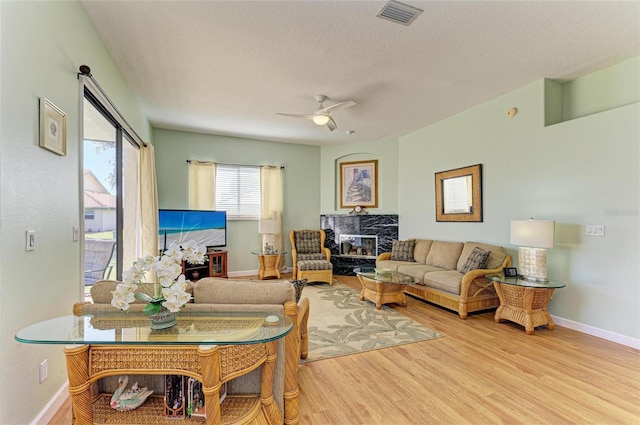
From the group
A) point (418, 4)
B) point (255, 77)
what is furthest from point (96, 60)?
point (418, 4)

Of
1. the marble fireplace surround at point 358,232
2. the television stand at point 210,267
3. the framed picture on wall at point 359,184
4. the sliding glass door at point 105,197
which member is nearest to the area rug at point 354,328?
the marble fireplace surround at point 358,232

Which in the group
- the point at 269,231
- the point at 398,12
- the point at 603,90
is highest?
the point at 398,12

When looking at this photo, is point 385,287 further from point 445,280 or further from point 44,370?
point 44,370

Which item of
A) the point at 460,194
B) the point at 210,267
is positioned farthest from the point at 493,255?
the point at 210,267

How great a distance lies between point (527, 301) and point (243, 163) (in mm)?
5366

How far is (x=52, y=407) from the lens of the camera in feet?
6.00

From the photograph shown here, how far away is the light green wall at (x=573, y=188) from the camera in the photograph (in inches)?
115

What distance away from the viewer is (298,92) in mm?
3830

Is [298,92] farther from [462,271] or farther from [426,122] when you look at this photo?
[462,271]

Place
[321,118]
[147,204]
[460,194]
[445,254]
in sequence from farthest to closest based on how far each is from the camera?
[460,194] → [445,254] → [147,204] → [321,118]

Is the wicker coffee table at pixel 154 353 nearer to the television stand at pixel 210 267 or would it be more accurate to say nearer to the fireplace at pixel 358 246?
the television stand at pixel 210 267

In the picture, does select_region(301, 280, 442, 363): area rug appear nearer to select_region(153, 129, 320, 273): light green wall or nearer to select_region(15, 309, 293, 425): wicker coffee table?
select_region(15, 309, 293, 425): wicker coffee table

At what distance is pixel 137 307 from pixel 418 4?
2891 mm

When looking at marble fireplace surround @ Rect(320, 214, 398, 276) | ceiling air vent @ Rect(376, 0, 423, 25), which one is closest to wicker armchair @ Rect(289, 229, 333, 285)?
marble fireplace surround @ Rect(320, 214, 398, 276)
